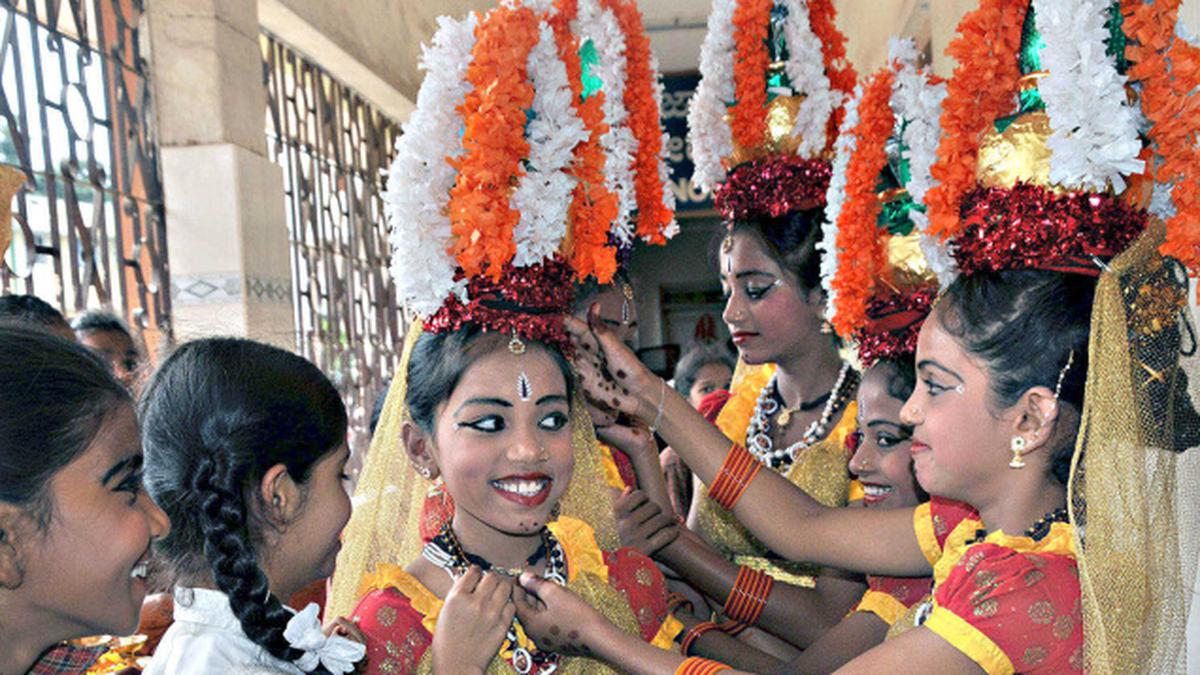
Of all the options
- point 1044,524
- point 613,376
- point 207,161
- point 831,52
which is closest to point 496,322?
point 613,376

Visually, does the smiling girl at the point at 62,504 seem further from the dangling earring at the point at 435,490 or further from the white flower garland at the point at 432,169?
the dangling earring at the point at 435,490

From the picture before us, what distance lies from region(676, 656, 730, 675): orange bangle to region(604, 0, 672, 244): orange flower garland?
1158 millimetres

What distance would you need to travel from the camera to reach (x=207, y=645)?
1630 mm

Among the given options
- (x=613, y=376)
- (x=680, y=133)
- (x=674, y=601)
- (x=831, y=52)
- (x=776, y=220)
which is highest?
(x=680, y=133)

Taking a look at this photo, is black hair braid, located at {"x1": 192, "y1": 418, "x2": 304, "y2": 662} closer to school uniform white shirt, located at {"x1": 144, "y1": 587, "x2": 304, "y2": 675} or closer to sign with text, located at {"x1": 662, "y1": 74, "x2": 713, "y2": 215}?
school uniform white shirt, located at {"x1": 144, "y1": 587, "x2": 304, "y2": 675}

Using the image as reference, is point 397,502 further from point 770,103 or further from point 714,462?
point 770,103

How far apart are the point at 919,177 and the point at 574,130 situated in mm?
717

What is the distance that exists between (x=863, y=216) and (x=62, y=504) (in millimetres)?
1834

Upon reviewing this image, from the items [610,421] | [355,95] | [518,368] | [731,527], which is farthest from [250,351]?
[355,95]

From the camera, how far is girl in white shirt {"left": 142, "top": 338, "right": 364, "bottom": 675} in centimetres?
167

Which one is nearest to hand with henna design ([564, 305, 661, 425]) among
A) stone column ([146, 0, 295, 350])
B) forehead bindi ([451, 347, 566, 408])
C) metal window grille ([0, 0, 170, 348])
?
forehead bindi ([451, 347, 566, 408])

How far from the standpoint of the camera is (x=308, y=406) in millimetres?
1847

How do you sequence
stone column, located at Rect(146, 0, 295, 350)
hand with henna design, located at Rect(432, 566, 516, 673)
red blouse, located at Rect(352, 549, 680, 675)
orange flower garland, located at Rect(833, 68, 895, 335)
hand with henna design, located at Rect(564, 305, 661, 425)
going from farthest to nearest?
stone column, located at Rect(146, 0, 295, 350) < orange flower garland, located at Rect(833, 68, 895, 335) < hand with henna design, located at Rect(564, 305, 661, 425) < red blouse, located at Rect(352, 549, 680, 675) < hand with henna design, located at Rect(432, 566, 516, 673)

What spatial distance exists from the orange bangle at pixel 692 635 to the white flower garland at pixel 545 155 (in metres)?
0.97
